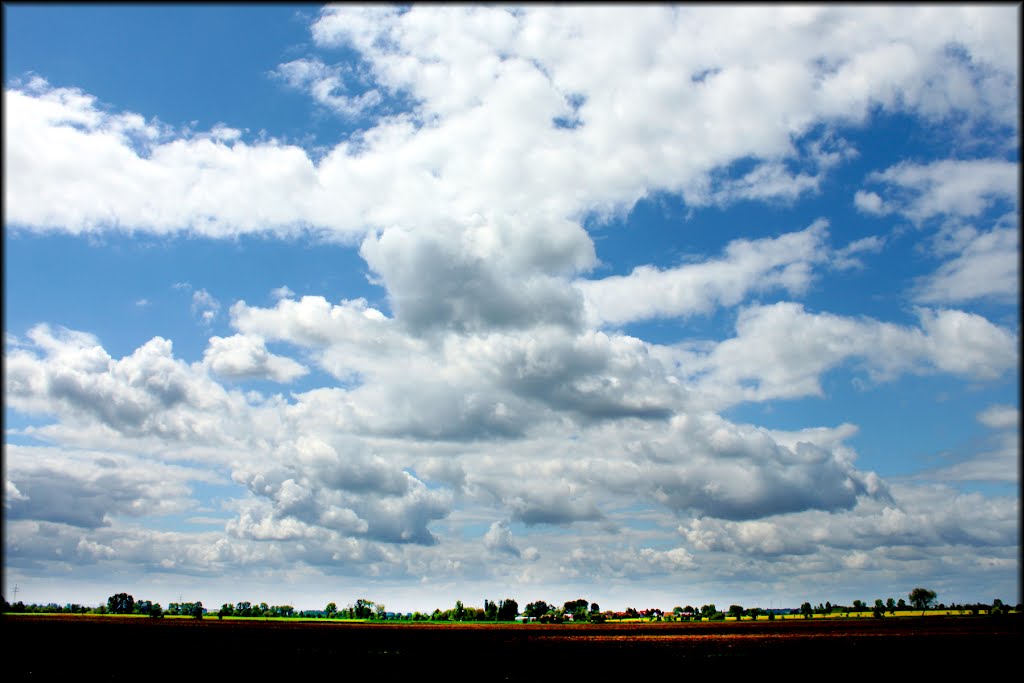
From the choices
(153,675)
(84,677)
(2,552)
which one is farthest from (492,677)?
(2,552)

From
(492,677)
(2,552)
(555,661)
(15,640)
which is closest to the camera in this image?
(2,552)

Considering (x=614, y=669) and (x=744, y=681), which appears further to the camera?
(x=614, y=669)

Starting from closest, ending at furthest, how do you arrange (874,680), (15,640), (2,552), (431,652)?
(2,552), (874,680), (431,652), (15,640)

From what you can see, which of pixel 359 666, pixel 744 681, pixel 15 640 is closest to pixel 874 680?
pixel 744 681

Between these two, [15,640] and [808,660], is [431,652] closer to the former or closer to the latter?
[808,660]

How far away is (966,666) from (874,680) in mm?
17894

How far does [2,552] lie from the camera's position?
16375mm

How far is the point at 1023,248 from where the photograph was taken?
1798 cm

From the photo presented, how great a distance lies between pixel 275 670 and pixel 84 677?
1735 centimetres

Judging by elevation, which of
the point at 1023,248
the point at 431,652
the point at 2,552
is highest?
the point at 1023,248

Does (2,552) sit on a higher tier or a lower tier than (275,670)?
higher

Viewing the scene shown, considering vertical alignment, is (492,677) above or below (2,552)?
below

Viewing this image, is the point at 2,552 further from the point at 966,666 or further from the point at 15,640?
the point at 15,640

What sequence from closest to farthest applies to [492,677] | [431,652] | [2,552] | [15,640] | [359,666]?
[2,552]
[492,677]
[359,666]
[431,652]
[15,640]
